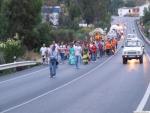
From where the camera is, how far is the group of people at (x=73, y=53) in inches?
1143

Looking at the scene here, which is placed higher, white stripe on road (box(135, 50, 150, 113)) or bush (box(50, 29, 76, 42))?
bush (box(50, 29, 76, 42))

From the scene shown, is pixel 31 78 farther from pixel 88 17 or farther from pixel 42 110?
pixel 88 17

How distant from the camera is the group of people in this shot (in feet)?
95.2

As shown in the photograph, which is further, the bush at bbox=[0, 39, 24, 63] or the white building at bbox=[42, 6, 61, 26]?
the white building at bbox=[42, 6, 61, 26]

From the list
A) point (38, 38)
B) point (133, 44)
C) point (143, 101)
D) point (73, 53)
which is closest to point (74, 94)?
point (143, 101)

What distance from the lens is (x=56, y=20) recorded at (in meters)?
89.0

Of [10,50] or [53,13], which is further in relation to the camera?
[53,13]

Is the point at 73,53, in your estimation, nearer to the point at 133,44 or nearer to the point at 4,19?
the point at 133,44

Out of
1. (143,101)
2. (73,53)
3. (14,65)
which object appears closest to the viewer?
(143,101)

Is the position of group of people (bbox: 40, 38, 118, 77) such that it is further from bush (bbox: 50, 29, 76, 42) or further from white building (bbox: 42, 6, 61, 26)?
white building (bbox: 42, 6, 61, 26)

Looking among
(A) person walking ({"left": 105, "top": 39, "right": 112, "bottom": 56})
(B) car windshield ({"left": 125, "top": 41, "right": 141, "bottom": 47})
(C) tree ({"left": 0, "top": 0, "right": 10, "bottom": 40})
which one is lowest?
(A) person walking ({"left": 105, "top": 39, "right": 112, "bottom": 56})

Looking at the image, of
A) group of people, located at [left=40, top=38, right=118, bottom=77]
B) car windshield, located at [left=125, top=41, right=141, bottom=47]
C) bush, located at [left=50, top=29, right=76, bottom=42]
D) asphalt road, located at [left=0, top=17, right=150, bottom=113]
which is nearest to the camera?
asphalt road, located at [left=0, top=17, right=150, bottom=113]

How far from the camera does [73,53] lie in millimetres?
38344

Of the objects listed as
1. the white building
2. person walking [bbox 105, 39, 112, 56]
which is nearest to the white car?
person walking [bbox 105, 39, 112, 56]
